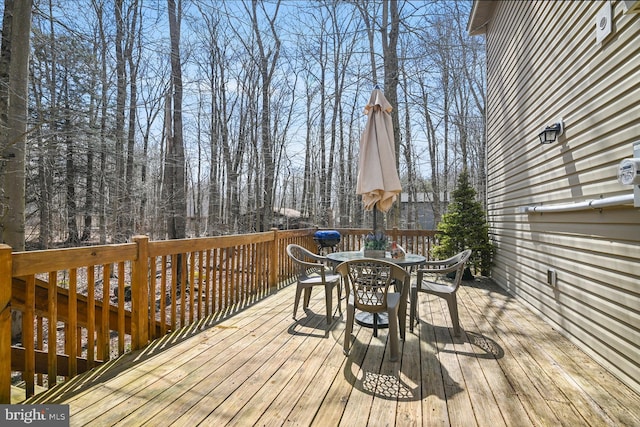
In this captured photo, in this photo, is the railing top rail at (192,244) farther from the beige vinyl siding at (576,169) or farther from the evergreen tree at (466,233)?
the evergreen tree at (466,233)

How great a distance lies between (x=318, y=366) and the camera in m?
2.49

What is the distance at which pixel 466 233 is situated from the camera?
237 inches

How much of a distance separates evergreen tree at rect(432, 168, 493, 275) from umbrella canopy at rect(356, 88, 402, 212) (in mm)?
2956

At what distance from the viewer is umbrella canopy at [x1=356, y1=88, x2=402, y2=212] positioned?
11.7 feet

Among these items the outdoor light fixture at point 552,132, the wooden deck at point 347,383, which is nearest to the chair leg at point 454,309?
the wooden deck at point 347,383

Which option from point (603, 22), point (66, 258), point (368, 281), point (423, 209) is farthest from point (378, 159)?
point (423, 209)

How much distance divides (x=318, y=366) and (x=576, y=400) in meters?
1.68

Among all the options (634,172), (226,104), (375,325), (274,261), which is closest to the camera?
(634,172)

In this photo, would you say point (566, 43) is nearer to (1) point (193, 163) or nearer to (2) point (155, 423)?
Result: (2) point (155, 423)

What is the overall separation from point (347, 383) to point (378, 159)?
7.50 ft

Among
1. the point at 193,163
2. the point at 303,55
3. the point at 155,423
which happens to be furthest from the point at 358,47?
the point at 155,423

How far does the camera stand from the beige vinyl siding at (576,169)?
2312 mm

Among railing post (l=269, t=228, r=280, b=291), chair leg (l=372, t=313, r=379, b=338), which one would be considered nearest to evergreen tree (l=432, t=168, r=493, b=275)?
railing post (l=269, t=228, r=280, b=291)

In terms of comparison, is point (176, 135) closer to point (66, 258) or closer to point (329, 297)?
point (329, 297)
